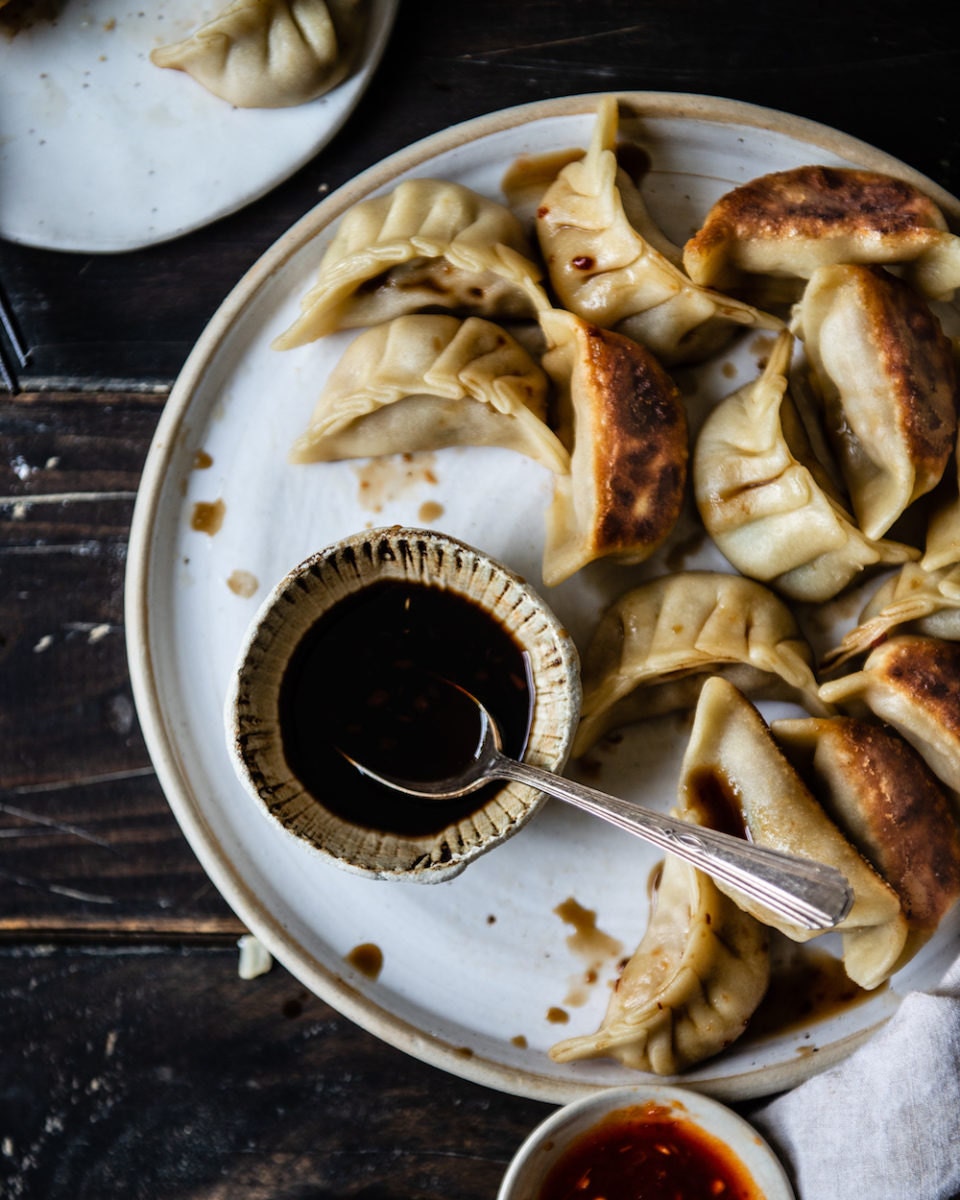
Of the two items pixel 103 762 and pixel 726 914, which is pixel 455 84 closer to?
pixel 103 762

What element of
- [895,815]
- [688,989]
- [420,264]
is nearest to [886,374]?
[895,815]

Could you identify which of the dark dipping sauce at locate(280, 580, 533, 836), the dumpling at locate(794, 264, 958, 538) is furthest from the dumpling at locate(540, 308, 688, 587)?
the dumpling at locate(794, 264, 958, 538)

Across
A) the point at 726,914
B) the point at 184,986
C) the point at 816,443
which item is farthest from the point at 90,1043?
the point at 816,443

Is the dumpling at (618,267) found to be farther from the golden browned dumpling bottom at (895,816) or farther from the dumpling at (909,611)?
the golden browned dumpling bottom at (895,816)

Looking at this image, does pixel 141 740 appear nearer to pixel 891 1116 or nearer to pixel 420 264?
pixel 420 264

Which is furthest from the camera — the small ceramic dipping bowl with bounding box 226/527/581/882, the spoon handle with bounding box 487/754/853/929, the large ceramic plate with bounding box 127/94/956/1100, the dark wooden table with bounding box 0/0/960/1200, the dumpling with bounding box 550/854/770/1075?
the dark wooden table with bounding box 0/0/960/1200

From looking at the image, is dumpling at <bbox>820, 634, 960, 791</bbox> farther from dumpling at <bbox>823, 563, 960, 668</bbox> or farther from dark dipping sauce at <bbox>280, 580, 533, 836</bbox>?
dark dipping sauce at <bbox>280, 580, 533, 836</bbox>
